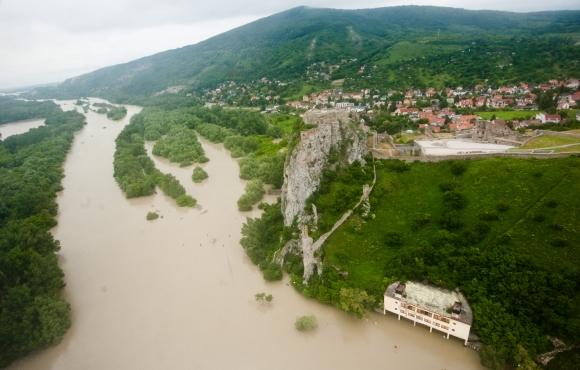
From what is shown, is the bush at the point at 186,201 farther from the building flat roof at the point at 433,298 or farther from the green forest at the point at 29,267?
the building flat roof at the point at 433,298

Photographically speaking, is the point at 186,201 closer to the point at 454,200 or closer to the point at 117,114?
the point at 454,200

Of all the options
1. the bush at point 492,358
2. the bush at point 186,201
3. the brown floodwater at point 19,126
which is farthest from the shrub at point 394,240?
the brown floodwater at point 19,126

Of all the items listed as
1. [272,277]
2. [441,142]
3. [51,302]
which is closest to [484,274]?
[272,277]

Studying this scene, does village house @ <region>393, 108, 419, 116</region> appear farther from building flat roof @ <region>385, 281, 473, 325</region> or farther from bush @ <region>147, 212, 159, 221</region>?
building flat roof @ <region>385, 281, 473, 325</region>

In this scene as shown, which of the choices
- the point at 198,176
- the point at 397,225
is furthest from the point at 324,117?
the point at 198,176

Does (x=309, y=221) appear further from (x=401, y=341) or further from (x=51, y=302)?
(x=51, y=302)

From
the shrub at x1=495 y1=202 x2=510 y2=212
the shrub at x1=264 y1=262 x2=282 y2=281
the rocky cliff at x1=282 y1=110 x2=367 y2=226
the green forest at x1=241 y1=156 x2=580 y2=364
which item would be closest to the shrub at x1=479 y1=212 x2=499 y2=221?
the green forest at x1=241 y1=156 x2=580 y2=364
